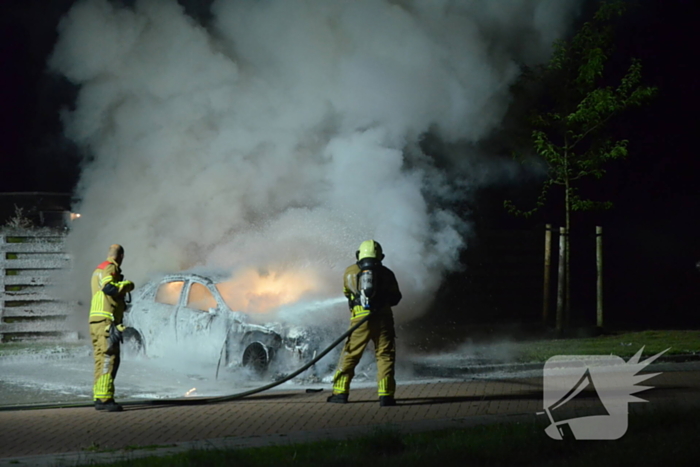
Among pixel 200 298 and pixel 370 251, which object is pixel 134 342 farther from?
pixel 370 251

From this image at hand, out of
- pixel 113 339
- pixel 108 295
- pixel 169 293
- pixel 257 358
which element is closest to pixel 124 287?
pixel 108 295

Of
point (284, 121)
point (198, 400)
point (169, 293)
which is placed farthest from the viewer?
point (284, 121)

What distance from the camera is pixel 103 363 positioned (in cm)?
869

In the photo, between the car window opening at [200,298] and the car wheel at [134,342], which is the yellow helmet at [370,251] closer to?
the car window opening at [200,298]

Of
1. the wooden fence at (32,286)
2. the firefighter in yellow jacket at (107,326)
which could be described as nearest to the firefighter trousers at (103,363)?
the firefighter in yellow jacket at (107,326)

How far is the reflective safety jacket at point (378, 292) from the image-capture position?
29.1 ft

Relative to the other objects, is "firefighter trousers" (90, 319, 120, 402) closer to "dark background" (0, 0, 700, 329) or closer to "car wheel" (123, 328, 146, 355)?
"car wheel" (123, 328, 146, 355)

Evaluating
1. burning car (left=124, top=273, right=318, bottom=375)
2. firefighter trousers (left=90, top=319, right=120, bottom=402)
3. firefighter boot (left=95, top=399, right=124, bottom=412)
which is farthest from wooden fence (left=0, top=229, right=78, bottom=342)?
firefighter boot (left=95, top=399, right=124, bottom=412)

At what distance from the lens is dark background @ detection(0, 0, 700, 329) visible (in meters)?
18.0

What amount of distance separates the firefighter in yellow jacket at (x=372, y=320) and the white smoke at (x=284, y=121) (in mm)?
3431

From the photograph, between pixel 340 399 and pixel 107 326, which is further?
pixel 340 399

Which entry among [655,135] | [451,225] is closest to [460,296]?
[451,225]

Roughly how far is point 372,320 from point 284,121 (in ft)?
22.2

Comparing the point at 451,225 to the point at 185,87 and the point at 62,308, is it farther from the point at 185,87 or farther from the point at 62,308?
the point at 62,308
